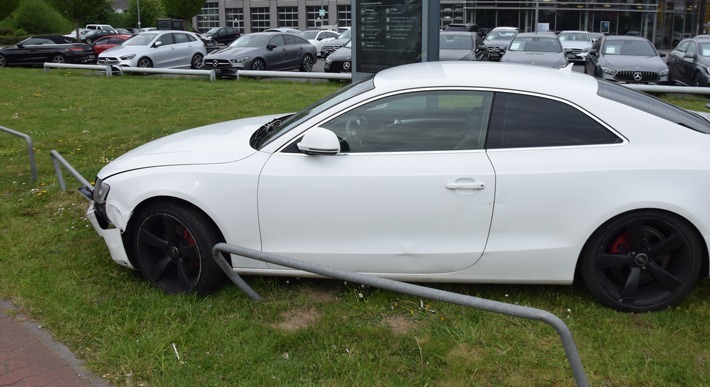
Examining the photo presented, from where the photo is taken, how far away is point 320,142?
420cm

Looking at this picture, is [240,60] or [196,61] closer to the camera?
[240,60]

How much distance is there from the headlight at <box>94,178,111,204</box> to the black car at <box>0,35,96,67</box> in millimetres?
24870

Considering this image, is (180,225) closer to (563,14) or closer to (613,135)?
(613,135)

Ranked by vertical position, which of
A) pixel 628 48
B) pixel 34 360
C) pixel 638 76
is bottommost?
pixel 34 360

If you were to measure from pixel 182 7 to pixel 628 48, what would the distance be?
1803 inches

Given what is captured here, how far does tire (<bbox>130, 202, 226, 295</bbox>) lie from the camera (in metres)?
4.41

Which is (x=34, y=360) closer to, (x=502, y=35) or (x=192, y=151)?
(x=192, y=151)

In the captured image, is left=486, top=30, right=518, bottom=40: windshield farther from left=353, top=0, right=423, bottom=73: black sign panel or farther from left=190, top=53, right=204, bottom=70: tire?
left=353, top=0, right=423, bottom=73: black sign panel

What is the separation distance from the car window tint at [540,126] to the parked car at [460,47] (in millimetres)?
14785

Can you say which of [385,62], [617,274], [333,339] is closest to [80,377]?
[333,339]

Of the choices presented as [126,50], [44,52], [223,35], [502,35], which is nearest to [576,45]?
[502,35]

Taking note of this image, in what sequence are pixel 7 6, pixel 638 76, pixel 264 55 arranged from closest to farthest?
1. pixel 638 76
2. pixel 264 55
3. pixel 7 6

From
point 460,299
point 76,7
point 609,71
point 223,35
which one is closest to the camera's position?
point 460,299

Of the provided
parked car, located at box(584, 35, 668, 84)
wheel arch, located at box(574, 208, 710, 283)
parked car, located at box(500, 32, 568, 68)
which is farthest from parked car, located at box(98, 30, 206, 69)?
wheel arch, located at box(574, 208, 710, 283)
